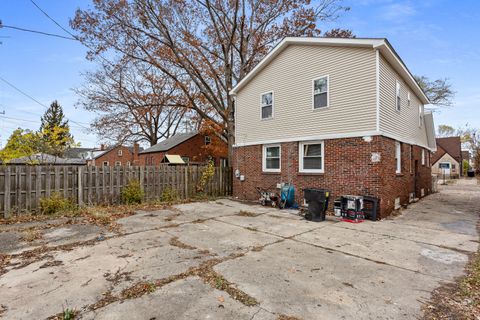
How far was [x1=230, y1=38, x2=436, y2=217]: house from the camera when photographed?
8508 mm

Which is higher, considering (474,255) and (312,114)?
(312,114)

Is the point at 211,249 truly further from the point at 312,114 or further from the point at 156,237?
the point at 312,114

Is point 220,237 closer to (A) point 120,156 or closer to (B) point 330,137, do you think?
(B) point 330,137

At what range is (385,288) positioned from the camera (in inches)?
140

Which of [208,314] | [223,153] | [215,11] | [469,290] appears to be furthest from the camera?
[223,153]

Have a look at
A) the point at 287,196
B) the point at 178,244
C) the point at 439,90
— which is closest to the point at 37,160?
the point at 178,244

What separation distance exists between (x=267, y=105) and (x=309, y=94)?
7.72ft

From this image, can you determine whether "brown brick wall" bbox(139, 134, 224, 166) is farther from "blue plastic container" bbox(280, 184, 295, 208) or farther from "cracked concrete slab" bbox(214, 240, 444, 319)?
"cracked concrete slab" bbox(214, 240, 444, 319)

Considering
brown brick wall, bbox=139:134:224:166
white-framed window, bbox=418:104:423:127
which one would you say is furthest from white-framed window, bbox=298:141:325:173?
brown brick wall, bbox=139:134:224:166

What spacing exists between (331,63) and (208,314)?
31.0ft

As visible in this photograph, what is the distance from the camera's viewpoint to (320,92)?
9820 millimetres

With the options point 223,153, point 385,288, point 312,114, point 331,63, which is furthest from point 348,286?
point 223,153

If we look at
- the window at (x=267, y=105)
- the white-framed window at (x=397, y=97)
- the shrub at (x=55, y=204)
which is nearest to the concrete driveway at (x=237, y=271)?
the shrub at (x=55, y=204)

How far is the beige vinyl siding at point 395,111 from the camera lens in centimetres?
874
